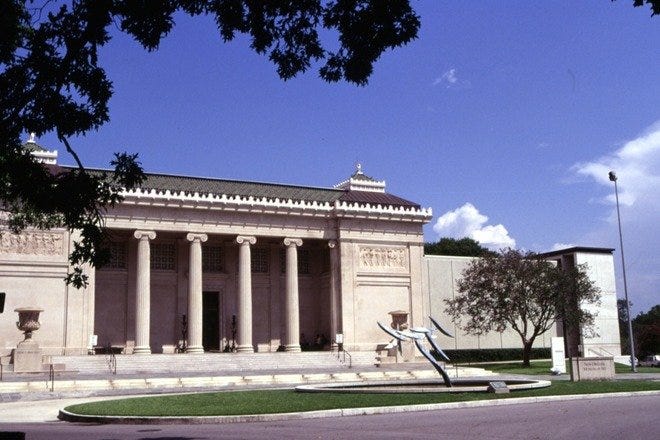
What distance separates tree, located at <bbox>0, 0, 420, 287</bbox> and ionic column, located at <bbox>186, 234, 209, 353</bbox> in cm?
3807

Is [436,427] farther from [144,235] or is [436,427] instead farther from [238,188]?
[238,188]

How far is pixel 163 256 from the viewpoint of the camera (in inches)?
2135

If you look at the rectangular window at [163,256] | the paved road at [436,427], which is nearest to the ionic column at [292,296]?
the rectangular window at [163,256]

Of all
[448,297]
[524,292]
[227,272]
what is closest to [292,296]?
[227,272]

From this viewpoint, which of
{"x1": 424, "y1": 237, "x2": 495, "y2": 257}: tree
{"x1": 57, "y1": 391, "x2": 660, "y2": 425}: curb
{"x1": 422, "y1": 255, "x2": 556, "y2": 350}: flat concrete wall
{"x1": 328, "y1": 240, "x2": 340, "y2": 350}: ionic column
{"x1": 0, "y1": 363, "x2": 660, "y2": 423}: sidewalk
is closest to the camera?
{"x1": 57, "y1": 391, "x2": 660, "y2": 425}: curb

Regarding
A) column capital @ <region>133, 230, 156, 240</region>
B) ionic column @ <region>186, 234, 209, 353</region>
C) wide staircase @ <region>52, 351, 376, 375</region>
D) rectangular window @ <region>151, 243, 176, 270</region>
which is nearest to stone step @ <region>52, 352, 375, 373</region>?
wide staircase @ <region>52, 351, 376, 375</region>

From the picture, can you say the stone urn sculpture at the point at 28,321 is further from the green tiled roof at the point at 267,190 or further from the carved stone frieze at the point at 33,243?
the green tiled roof at the point at 267,190

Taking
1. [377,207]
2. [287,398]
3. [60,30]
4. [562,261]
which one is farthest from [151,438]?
[562,261]

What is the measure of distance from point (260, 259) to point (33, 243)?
17.3m

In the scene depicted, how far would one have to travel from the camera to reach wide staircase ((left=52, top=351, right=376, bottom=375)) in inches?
1649

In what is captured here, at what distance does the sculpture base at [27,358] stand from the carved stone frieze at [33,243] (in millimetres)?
9356

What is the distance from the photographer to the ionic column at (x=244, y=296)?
168 ft

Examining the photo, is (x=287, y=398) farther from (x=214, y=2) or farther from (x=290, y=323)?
(x=290, y=323)

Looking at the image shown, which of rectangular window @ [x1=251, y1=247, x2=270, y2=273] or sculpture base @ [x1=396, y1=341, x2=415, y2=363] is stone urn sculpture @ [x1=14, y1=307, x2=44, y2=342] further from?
sculpture base @ [x1=396, y1=341, x2=415, y2=363]
